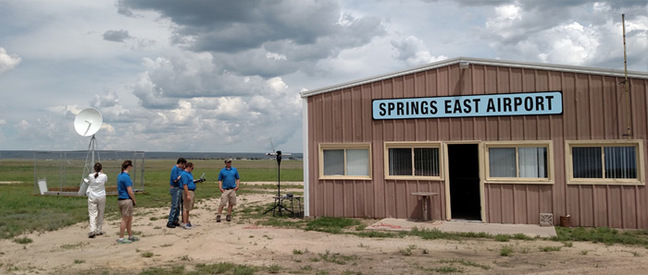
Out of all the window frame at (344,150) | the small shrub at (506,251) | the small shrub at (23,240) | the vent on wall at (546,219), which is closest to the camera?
the small shrub at (506,251)

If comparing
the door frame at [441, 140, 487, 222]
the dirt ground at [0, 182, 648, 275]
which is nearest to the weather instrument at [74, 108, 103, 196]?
the dirt ground at [0, 182, 648, 275]

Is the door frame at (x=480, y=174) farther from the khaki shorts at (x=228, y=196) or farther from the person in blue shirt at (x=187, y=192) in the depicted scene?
the person in blue shirt at (x=187, y=192)

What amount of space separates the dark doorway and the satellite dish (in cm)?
1565

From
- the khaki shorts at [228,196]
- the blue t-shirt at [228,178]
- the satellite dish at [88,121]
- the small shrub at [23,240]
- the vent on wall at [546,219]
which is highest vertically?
the satellite dish at [88,121]

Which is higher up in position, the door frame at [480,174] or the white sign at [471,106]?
the white sign at [471,106]

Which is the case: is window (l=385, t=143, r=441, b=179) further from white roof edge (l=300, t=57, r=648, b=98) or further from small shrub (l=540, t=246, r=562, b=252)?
small shrub (l=540, t=246, r=562, b=252)

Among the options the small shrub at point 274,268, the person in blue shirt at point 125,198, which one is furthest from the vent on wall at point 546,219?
the person in blue shirt at point 125,198

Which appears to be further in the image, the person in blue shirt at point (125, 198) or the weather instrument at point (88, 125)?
the weather instrument at point (88, 125)

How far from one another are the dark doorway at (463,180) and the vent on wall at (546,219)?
1.48 m

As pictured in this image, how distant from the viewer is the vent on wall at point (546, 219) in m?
11.9

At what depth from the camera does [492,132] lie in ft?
40.8

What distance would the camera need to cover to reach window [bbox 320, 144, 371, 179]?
13609 millimetres

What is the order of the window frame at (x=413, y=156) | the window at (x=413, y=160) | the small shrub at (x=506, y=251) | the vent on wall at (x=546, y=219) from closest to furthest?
the small shrub at (x=506, y=251) < the vent on wall at (x=546, y=219) < the window frame at (x=413, y=156) < the window at (x=413, y=160)

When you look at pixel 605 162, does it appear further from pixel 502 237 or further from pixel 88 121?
pixel 88 121
